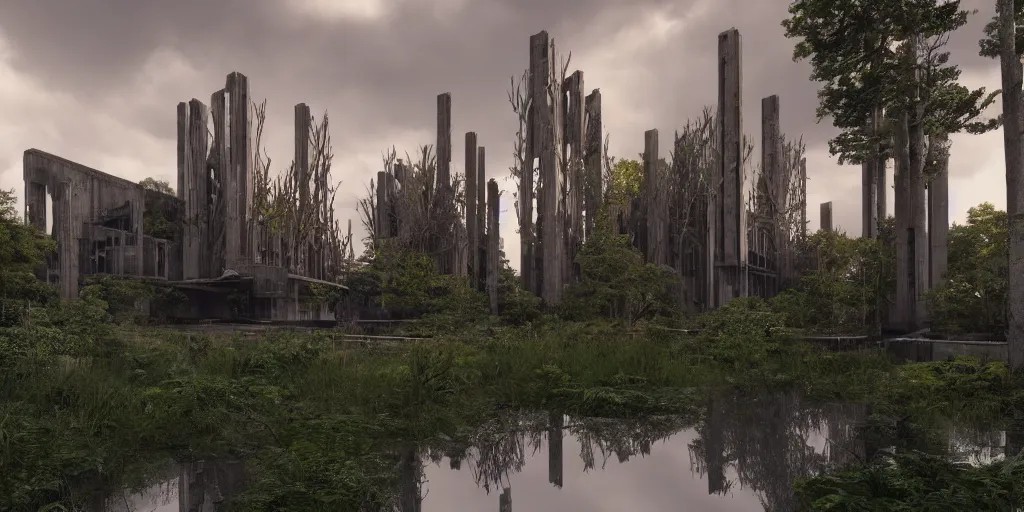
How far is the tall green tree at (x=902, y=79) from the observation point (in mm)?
13648

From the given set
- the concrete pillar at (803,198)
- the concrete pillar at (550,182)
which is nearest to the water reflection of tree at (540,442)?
the concrete pillar at (550,182)

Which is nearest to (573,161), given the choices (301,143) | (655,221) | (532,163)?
(532,163)

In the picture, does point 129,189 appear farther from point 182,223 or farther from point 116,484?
point 116,484

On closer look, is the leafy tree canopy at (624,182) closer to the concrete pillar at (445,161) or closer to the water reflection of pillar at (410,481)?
the concrete pillar at (445,161)

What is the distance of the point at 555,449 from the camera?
6.08 metres

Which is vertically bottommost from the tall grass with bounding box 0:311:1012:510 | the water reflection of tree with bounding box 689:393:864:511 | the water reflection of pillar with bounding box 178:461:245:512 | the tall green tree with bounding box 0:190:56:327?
the water reflection of tree with bounding box 689:393:864:511

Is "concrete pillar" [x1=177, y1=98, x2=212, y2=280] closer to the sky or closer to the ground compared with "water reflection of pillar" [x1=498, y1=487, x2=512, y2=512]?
closer to the sky

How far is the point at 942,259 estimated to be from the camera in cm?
1496

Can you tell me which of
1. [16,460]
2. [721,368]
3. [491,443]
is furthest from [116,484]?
[721,368]

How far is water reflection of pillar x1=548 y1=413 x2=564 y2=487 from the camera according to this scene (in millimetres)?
5242

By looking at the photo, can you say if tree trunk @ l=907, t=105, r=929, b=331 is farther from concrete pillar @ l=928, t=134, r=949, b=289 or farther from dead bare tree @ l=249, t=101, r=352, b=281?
dead bare tree @ l=249, t=101, r=352, b=281

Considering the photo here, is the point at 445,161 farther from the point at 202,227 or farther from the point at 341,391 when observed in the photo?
the point at 341,391

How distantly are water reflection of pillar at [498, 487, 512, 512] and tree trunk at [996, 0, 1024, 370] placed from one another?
7.34 meters

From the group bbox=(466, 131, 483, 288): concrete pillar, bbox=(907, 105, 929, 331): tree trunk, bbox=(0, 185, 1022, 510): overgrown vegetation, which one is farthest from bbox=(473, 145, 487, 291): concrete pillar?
bbox=(907, 105, 929, 331): tree trunk
